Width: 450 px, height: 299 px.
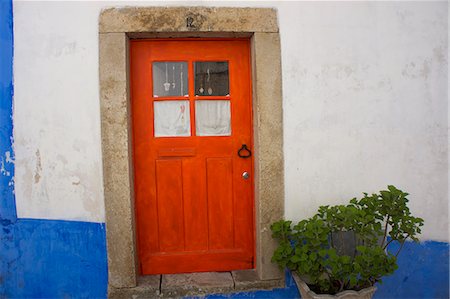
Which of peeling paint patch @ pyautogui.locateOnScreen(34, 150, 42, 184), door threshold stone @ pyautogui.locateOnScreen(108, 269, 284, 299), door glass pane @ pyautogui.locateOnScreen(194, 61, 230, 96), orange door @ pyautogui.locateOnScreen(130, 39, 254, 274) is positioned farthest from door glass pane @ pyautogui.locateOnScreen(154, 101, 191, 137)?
door threshold stone @ pyautogui.locateOnScreen(108, 269, 284, 299)

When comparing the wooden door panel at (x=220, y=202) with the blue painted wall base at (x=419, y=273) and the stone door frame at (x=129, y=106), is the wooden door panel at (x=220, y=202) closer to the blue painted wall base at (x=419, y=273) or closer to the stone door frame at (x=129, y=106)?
the stone door frame at (x=129, y=106)

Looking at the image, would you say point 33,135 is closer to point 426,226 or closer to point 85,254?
point 85,254

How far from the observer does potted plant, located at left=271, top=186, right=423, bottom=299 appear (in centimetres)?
279

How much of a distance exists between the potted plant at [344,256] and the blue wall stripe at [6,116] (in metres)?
2.15

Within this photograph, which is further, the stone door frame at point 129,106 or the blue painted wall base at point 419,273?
the blue painted wall base at point 419,273

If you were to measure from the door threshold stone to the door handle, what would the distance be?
1.03m

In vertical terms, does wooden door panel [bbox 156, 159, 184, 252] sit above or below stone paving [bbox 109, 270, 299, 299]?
above

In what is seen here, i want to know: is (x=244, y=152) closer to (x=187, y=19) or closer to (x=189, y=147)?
(x=189, y=147)

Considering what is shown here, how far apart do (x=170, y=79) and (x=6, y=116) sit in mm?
1343

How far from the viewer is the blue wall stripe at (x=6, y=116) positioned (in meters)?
3.09

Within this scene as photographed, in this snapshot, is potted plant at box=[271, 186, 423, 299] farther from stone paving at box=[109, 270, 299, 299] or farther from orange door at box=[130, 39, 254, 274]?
orange door at box=[130, 39, 254, 274]

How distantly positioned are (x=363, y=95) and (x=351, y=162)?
1.91 feet

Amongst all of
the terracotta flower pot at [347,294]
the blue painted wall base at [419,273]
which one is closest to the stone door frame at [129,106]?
the terracotta flower pot at [347,294]

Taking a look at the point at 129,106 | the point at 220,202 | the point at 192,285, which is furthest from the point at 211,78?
the point at 192,285
